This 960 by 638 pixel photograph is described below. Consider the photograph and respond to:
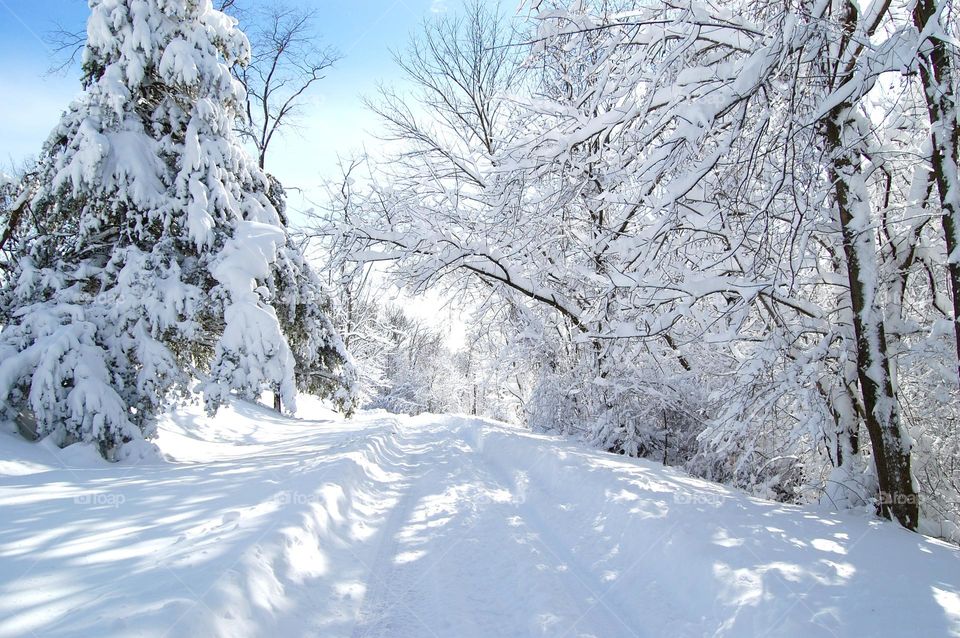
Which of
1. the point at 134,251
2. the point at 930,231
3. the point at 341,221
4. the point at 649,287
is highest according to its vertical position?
the point at 341,221

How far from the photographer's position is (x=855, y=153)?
4125 mm

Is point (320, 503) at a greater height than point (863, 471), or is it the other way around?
point (863, 471)

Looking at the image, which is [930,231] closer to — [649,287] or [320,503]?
[649,287]

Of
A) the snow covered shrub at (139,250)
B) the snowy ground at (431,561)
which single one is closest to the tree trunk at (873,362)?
the snowy ground at (431,561)

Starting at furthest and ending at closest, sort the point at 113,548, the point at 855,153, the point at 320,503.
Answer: the point at 320,503 < the point at 855,153 < the point at 113,548

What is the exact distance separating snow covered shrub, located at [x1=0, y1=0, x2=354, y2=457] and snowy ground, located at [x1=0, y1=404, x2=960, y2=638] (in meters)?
1.06

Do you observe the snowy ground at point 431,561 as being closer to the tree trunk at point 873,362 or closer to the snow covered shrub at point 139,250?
the tree trunk at point 873,362

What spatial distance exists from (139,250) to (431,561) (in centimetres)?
677

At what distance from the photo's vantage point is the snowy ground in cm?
267

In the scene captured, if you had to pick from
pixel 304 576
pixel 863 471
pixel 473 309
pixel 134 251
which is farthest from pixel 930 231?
pixel 134 251

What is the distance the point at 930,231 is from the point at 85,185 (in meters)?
11.0

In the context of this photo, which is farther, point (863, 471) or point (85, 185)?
point (85, 185)

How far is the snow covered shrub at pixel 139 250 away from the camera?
6445mm

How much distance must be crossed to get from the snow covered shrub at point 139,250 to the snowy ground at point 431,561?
3.47 ft
